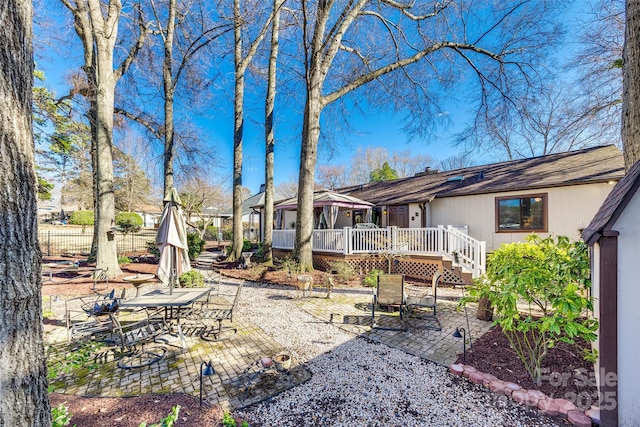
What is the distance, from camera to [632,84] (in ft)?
14.9

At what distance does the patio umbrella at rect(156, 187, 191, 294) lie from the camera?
559cm

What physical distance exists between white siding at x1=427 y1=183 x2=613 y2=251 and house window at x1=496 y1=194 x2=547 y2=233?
171 mm

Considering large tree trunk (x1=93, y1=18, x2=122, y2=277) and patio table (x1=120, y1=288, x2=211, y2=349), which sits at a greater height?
large tree trunk (x1=93, y1=18, x2=122, y2=277)

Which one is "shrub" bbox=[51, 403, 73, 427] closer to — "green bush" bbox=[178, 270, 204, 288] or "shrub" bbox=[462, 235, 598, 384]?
"shrub" bbox=[462, 235, 598, 384]

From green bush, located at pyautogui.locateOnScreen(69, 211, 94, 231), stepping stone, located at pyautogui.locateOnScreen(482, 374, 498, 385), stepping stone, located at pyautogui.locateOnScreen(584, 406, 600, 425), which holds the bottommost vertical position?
stepping stone, located at pyautogui.locateOnScreen(482, 374, 498, 385)

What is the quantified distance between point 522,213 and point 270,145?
474 inches

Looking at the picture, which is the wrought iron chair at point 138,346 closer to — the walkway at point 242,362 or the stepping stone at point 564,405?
the walkway at point 242,362

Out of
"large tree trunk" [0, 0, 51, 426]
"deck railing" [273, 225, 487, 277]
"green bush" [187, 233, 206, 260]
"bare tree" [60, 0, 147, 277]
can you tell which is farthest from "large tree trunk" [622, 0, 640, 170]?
"green bush" [187, 233, 206, 260]

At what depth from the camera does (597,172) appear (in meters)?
9.50

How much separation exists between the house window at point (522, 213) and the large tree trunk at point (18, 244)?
13672mm

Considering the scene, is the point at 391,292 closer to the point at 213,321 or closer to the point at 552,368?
the point at 552,368

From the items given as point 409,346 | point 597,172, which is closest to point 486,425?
point 409,346

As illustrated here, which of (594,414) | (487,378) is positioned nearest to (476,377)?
(487,378)

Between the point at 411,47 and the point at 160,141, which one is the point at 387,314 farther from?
the point at 160,141
